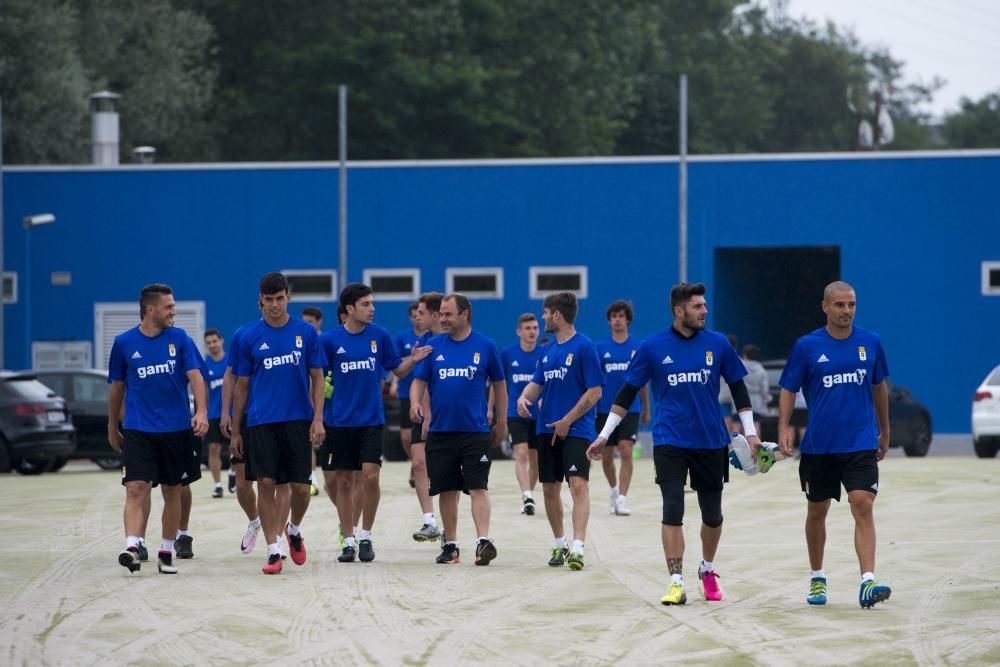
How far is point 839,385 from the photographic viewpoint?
11062 millimetres

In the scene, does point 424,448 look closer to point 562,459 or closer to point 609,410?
point 562,459

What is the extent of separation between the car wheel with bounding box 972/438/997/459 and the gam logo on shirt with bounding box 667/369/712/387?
61.2ft

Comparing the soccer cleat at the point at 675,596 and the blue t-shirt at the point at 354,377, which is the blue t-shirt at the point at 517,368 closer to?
the blue t-shirt at the point at 354,377

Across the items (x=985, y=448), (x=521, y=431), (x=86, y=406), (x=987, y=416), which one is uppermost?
(x=521, y=431)

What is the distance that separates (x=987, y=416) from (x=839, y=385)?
18382mm

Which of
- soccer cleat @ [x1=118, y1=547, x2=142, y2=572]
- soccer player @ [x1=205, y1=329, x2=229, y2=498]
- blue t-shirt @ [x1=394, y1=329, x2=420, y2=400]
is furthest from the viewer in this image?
soccer player @ [x1=205, y1=329, x2=229, y2=498]

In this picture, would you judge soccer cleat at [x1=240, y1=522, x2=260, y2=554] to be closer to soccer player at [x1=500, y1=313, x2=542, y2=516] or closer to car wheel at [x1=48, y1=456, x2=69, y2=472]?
soccer player at [x1=500, y1=313, x2=542, y2=516]

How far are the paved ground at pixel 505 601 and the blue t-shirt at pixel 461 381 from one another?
3.40ft

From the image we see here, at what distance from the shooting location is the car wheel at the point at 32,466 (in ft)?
88.4

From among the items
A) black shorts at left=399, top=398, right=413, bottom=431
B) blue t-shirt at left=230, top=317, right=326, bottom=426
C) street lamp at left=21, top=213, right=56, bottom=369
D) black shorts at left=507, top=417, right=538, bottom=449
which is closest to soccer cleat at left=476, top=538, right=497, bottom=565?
blue t-shirt at left=230, top=317, right=326, bottom=426

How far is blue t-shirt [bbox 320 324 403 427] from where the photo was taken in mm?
13820

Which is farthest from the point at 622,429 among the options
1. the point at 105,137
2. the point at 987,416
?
the point at 105,137

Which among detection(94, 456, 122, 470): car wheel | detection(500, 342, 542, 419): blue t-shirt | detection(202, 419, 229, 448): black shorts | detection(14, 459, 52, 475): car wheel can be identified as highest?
detection(500, 342, 542, 419): blue t-shirt

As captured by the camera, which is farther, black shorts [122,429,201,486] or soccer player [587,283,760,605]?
black shorts [122,429,201,486]
